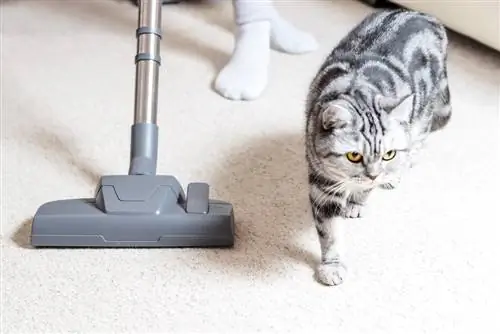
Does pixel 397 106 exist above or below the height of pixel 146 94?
above

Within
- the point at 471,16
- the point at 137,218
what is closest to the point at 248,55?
the point at 471,16

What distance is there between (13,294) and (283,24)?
1170 mm

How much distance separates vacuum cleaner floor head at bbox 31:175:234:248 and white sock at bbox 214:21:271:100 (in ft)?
1.80

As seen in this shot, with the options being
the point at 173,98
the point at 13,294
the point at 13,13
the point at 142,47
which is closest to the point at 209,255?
the point at 13,294

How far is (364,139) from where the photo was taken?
1.28 meters

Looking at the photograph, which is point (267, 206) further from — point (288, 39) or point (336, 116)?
point (288, 39)

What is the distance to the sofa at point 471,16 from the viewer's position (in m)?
2.03

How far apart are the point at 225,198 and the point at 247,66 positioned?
0.53 meters

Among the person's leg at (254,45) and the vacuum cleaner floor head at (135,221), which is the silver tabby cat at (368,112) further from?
the person's leg at (254,45)

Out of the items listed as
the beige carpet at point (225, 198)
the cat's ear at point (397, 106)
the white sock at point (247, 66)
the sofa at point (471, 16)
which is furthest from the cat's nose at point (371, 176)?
the sofa at point (471, 16)

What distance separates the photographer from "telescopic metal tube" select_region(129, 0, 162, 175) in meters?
1.55

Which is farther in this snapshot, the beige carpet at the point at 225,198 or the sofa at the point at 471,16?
the sofa at the point at 471,16

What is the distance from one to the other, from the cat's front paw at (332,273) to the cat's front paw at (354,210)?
172 mm

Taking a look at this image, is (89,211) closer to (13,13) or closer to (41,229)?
(41,229)
